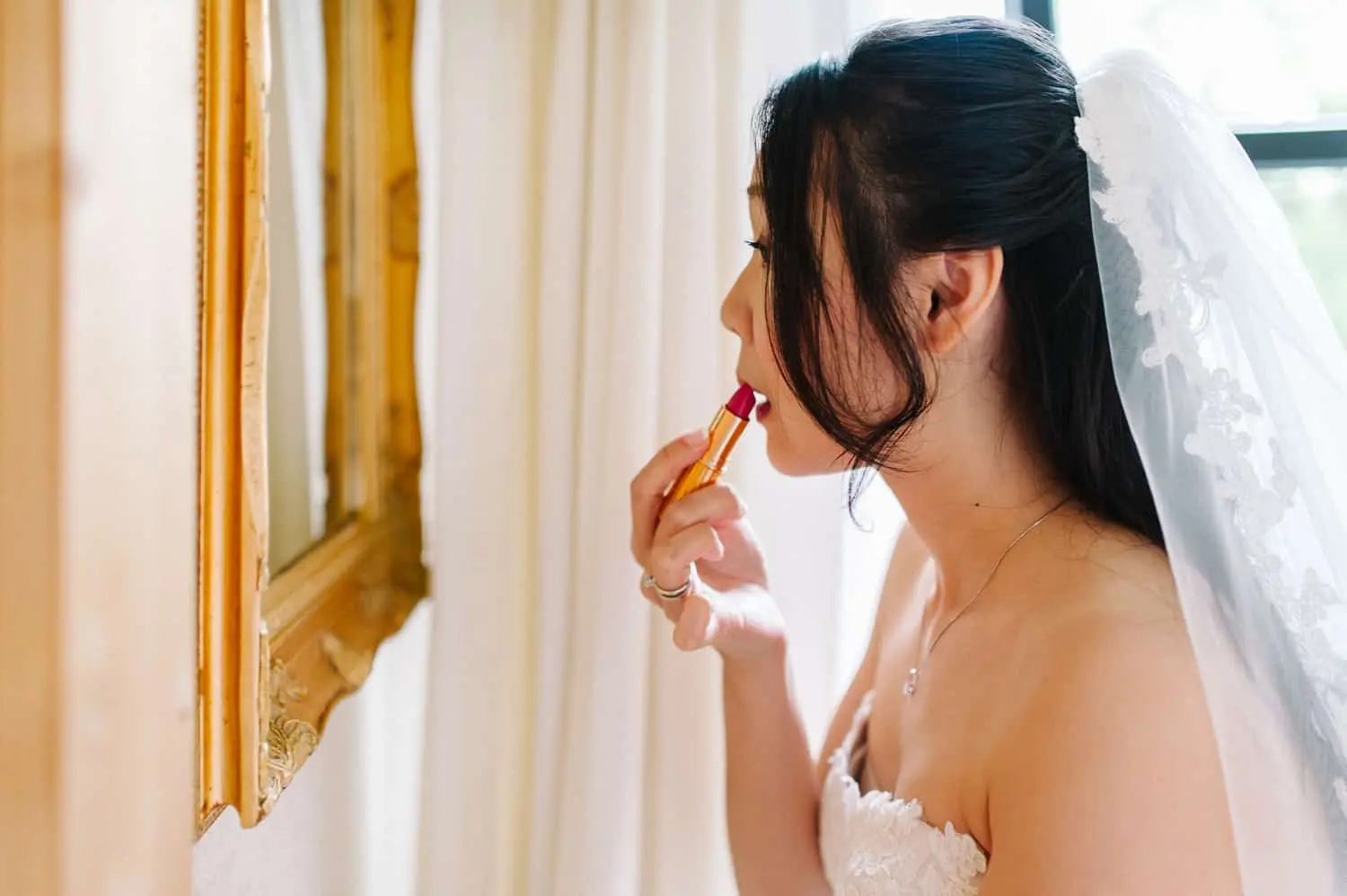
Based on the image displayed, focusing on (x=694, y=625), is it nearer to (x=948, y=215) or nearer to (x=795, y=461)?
(x=795, y=461)

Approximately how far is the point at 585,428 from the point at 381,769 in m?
0.42

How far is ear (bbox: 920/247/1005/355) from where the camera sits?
0.75 metres

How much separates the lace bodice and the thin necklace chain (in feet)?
0.31

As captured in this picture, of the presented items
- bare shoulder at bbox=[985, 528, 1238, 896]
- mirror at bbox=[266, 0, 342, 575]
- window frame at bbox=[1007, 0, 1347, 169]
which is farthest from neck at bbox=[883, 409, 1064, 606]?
window frame at bbox=[1007, 0, 1347, 169]

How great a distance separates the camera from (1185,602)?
2.30ft

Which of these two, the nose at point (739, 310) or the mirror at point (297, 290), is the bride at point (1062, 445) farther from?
the mirror at point (297, 290)

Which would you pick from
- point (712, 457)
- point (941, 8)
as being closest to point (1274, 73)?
point (941, 8)

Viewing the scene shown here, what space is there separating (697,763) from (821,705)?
0.44 feet

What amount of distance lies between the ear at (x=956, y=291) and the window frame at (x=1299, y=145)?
0.78 metres

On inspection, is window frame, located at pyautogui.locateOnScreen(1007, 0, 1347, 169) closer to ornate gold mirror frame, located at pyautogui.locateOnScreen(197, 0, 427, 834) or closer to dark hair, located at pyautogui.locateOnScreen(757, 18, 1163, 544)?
dark hair, located at pyautogui.locateOnScreen(757, 18, 1163, 544)

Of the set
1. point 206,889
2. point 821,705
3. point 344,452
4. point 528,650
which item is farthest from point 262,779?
point 821,705

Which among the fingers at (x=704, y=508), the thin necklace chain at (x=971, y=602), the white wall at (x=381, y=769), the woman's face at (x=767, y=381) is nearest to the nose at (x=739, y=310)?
the woman's face at (x=767, y=381)

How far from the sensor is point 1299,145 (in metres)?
1.41

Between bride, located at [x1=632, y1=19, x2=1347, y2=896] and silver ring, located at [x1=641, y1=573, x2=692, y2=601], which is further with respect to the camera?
silver ring, located at [x1=641, y1=573, x2=692, y2=601]
